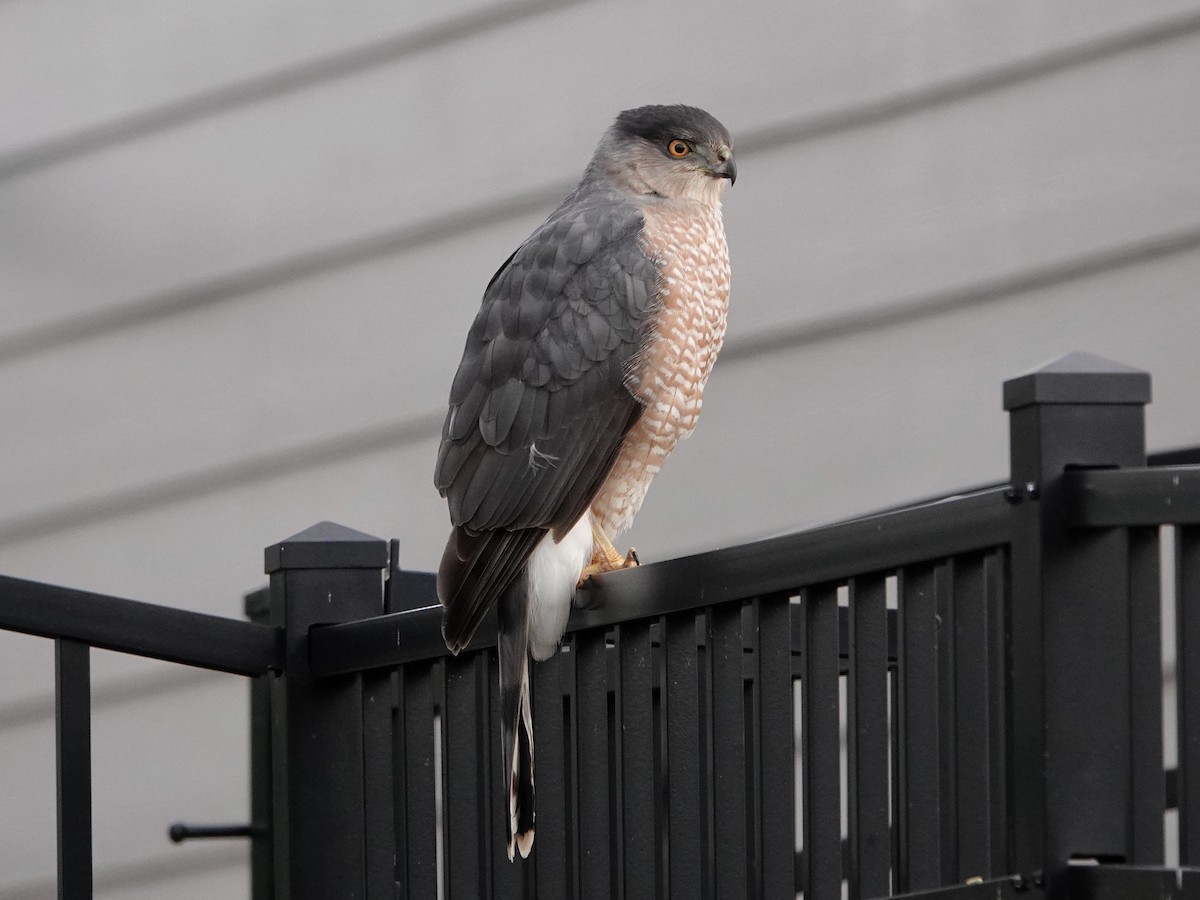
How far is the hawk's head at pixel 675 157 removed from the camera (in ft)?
10.9

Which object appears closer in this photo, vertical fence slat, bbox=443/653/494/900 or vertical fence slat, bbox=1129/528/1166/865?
vertical fence slat, bbox=1129/528/1166/865

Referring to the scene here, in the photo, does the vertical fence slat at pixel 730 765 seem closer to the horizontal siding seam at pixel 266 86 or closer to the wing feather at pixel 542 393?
the wing feather at pixel 542 393

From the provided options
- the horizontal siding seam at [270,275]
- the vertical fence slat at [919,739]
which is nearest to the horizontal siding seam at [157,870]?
the horizontal siding seam at [270,275]

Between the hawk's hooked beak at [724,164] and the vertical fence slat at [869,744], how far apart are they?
1625 millimetres

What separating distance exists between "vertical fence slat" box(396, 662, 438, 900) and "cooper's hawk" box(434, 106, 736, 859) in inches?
5.9

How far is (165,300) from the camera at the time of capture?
4.57 metres

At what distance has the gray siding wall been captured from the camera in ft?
13.0

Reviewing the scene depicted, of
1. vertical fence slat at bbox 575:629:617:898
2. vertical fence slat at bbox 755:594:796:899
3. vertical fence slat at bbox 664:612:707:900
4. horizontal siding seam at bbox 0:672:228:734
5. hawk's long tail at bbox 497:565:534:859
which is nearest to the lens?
vertical fence slat at bbox 755:594:796:899

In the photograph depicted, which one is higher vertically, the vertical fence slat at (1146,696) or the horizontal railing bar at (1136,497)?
the horizontal railing bar at (1136,497)

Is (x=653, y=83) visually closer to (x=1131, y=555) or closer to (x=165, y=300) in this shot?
(x=165, y=300)

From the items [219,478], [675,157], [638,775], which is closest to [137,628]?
[638,775]

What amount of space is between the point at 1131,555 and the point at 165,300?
3380 mm

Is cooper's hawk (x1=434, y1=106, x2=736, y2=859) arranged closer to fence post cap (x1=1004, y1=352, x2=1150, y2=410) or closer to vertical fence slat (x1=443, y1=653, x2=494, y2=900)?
vertical fence slat (x1=443, y1=653, x2=494, y2=900)

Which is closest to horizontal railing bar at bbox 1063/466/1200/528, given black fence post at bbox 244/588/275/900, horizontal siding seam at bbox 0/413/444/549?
black fence post at bbox 244/588/275/900
